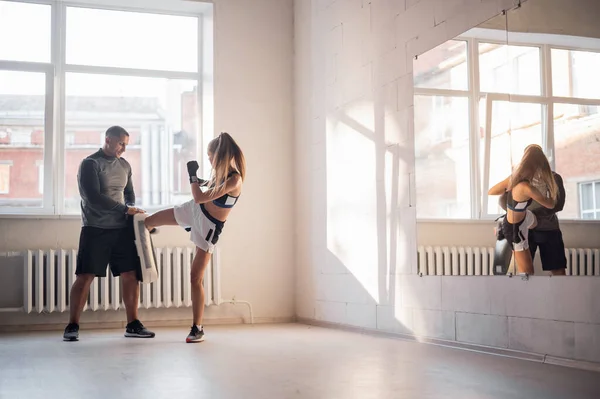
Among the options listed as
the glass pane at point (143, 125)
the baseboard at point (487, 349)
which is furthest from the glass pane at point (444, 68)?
the glass pane at point (143, 125)

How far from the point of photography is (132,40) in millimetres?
6746

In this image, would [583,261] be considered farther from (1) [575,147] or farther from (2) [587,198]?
(1) [575,147]

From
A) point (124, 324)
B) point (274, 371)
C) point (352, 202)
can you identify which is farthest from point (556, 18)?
point (124, 324)

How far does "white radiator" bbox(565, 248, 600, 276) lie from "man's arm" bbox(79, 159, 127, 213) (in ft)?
10.0

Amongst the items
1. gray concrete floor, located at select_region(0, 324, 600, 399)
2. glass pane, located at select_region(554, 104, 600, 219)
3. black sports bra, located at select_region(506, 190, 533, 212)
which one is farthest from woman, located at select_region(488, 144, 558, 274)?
gray concrete floor, located at select_region(0, 324, 600, 399)

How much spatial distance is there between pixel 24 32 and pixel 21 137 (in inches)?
35.8

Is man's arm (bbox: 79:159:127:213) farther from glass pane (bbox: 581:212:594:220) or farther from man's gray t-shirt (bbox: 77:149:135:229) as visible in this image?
glass pane (bbox: 581:212:594:220)

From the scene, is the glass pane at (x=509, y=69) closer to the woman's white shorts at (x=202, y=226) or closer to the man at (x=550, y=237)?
the man at (x=550, y=237)

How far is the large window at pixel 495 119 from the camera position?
11.0 ft

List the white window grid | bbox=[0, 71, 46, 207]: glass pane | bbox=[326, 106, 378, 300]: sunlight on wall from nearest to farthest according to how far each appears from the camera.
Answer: the white window grid → bbox=[326, 106, 378, 300]: sunlight on wall → bbox=[0, 71, 46, 207]: glass pane

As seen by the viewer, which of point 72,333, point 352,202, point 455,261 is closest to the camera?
point 455,261

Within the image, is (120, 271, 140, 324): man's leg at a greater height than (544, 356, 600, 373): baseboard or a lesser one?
greater

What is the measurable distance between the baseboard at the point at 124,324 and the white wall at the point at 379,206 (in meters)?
0.29

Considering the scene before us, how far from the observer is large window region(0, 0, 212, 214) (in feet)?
20.6
